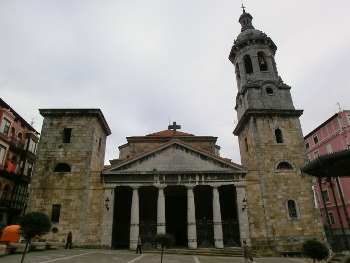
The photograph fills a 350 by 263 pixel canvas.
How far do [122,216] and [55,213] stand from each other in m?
6.13

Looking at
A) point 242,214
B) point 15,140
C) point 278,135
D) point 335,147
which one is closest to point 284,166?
point 278,135

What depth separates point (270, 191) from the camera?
20.5 metres

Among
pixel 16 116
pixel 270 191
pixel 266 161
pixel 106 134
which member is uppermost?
pixel 16 116

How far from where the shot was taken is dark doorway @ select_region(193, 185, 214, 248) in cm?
2032

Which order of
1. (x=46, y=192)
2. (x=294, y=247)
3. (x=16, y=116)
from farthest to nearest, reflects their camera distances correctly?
(x=16, y=116) → (x=46, y=192) → (x=294, y=247)

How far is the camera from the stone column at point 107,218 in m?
19.1

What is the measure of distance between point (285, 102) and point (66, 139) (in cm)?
2047

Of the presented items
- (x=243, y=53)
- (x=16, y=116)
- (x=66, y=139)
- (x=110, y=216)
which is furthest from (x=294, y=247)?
(x=16, y=116)

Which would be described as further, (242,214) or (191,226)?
(242,214)

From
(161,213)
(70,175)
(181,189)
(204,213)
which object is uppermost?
(70,175)

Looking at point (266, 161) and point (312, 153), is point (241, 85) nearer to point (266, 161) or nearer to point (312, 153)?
point (266, 161)

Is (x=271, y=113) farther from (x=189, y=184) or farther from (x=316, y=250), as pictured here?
(x=316, y=250)

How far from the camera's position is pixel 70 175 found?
20922mm

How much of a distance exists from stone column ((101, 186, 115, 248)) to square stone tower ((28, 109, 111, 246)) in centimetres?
38
